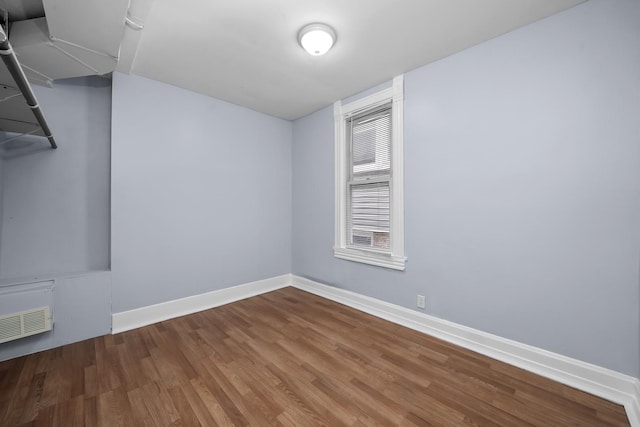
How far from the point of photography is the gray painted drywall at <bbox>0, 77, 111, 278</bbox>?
2.26m

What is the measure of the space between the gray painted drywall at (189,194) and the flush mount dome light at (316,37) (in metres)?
1.71

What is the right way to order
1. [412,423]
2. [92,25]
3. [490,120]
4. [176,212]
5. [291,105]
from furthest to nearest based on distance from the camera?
1. [291,105]
2. [176,212]
3. [490,120]
4. [92,25]
5. [412,423]

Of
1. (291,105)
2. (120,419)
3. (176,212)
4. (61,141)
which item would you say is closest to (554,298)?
(120,419)

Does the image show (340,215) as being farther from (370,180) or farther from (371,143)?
(371,143)

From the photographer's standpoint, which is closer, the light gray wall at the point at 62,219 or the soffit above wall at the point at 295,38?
the soffit above wall at the point at 295,38

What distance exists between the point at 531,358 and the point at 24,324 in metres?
4.06

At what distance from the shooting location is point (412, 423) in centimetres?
142

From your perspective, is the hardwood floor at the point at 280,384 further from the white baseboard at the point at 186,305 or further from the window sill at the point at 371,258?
the window sill at the point at 371,258

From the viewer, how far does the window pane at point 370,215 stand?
294 centimetres

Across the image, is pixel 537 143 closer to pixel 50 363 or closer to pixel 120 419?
pixel 120 419

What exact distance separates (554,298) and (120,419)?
299cm

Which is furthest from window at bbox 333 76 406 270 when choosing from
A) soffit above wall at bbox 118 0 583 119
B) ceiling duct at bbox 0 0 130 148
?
ceiling duct at bbox 0 0 130 148

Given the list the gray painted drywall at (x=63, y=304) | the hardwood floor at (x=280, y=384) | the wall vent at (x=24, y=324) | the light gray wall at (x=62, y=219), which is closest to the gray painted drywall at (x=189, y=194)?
the gray painted drywall at (x=63, y=304)

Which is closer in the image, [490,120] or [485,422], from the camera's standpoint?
[485,422]
